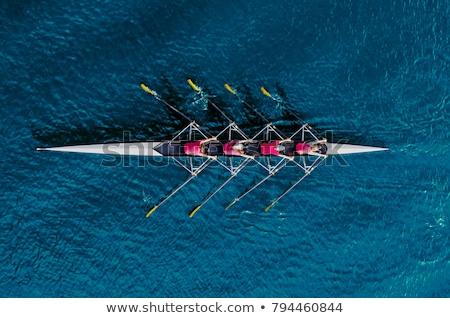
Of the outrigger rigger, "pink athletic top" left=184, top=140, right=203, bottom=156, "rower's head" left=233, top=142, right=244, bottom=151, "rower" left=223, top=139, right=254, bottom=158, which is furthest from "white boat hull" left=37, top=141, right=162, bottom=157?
"rower's head" left=233, top=142, right=244, bottom=151

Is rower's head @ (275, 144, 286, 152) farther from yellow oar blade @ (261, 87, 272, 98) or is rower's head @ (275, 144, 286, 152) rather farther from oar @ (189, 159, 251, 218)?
yellow oar blade @ (261, 87, 272, 98)

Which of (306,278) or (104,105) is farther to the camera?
(306,278)

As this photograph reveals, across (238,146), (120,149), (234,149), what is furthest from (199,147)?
(120,149)

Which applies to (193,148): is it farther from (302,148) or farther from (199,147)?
(302,148)

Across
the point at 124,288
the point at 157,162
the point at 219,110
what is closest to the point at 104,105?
the point at 157,162

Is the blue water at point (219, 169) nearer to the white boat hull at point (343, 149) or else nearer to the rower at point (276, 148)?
the white boat hull at point (343, 149)

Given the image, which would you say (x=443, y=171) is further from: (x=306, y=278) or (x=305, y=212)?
(x=306, y=278)
